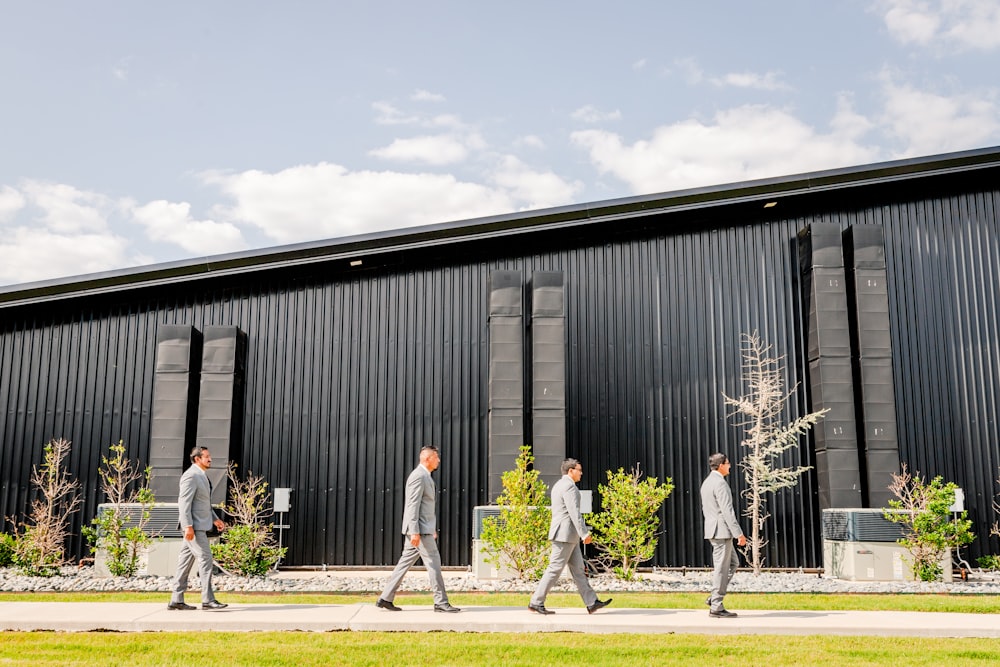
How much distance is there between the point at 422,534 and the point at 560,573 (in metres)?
1.64

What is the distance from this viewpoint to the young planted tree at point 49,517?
15617 millimetres

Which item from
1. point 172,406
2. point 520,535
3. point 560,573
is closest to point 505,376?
point 520,535

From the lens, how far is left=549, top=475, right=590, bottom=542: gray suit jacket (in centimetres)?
997

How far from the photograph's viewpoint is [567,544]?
395 inches

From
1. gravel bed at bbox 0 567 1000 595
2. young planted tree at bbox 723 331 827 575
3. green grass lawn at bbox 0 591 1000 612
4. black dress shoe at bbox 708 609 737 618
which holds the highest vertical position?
young planted tree at bbox 723 331 827 575

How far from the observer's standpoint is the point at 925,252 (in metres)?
20.0

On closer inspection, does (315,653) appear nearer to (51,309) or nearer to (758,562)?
(758,562)

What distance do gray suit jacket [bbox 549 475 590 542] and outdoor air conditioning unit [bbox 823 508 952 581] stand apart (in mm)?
8553

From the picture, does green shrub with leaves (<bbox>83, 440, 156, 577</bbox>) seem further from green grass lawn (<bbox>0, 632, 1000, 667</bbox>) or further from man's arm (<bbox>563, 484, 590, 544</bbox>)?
man's arm (<bbox>563, 484, 590, 544</bbox>)

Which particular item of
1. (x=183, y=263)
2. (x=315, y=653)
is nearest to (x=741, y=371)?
(x=183, y=263)

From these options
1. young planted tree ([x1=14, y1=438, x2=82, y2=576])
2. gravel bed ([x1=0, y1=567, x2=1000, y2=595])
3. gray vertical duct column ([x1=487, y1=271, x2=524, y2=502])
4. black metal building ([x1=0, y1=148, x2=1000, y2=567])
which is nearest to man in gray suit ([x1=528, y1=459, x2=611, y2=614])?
gravel bed ([x1=0, y1=567, x2=1000, y2=595])

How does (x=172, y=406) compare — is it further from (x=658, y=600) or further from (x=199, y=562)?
(x=658, y=600)

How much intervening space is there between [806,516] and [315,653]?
13960mm

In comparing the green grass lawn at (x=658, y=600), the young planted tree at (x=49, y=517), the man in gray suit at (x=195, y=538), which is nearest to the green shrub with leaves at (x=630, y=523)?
the green grass lawn at (x=658, y=600)
